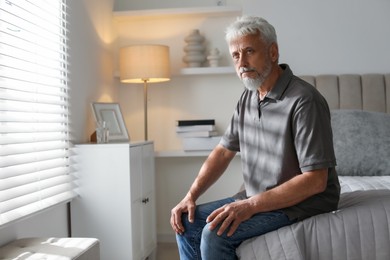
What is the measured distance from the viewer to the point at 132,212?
2922mm

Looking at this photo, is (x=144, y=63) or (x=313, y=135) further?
(x=144, y=63)

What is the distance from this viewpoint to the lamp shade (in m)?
3.48

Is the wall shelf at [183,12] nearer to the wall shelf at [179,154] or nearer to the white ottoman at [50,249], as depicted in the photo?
the wall shelf at [179,154]

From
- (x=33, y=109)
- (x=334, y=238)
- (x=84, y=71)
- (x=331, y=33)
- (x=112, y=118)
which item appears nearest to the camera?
(x=334, y=238)

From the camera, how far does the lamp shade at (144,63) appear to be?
11.4 feet

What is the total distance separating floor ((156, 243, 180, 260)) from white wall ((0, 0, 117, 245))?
0.87m

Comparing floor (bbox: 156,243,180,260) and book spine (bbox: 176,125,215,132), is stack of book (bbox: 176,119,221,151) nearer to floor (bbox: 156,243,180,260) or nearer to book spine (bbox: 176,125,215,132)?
book spine (bbox: 176,125,215,132)

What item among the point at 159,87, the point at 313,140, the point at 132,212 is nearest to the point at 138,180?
the point at 132,212

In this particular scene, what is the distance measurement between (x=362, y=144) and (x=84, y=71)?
5.95ft

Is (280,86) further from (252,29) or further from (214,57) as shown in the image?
(214,57)

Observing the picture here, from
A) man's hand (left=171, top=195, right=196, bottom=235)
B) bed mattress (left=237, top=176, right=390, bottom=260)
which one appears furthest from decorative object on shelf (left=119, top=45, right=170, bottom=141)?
bed mattress (left=237, top=176, right=390, bottom=260)

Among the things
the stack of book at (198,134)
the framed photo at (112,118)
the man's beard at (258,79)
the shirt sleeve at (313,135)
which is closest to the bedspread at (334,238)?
the shirt sleeve at (313,135)

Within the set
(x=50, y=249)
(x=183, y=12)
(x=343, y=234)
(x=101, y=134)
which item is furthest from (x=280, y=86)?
(x=183, y=12)

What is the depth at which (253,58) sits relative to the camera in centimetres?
197
